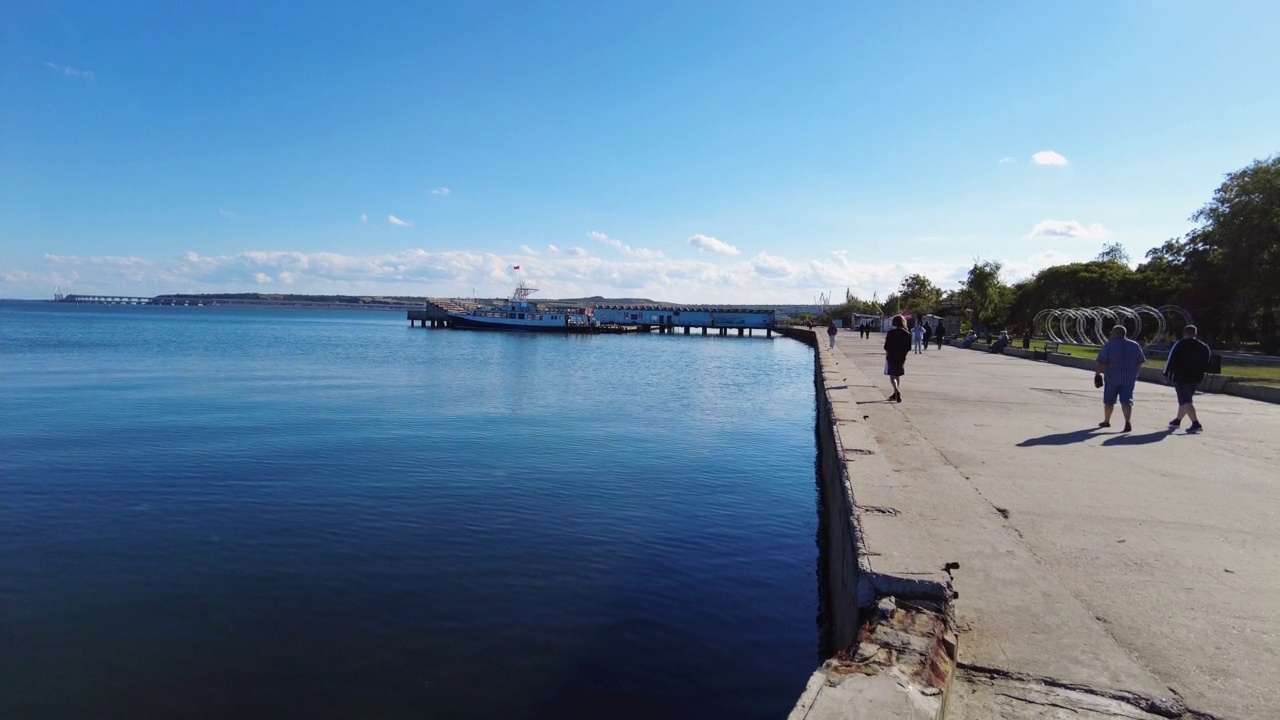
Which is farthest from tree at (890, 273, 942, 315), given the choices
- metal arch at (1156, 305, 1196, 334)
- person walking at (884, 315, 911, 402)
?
person walking at (884, 315, 911, 402)

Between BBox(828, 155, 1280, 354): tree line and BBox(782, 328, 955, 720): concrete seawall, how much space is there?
111ft

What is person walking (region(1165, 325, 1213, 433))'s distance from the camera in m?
11.3

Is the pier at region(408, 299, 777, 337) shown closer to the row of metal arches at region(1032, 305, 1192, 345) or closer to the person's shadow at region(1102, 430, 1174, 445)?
the row of metal arches at region(1032, 305, 1192, 345)

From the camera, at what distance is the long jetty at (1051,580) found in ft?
10.8

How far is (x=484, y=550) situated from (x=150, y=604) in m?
3.03

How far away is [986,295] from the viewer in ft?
221

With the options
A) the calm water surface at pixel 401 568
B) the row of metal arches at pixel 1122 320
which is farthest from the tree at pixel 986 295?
the calm water surface at pixel 401 568

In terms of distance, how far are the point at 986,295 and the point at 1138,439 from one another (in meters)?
61.4

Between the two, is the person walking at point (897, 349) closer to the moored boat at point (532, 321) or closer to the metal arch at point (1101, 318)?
the metal arch at point (1101, 318)

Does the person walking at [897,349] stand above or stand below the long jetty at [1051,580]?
above

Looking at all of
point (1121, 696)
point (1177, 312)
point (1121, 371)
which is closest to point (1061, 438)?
point (1121, 371)

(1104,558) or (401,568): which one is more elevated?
(1104,558)

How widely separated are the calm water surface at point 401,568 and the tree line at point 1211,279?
26191 millimetres

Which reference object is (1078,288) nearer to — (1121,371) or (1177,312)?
(1177,312)
